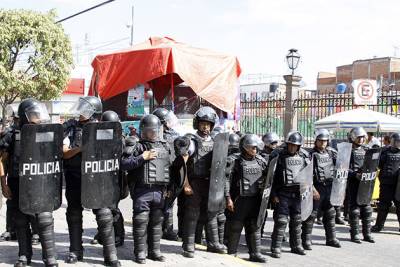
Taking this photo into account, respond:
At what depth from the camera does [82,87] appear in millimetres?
34062

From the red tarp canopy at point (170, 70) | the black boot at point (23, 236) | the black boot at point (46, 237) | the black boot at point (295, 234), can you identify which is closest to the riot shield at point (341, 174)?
the black boot at point (295, 234)

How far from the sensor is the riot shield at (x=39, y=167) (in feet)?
16.3

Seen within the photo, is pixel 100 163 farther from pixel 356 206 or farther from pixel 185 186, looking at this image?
pixel 356 206

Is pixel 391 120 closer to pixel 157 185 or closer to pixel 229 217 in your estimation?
pixel 229 217

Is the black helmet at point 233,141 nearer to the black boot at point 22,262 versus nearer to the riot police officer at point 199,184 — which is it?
the riot police officer at point 199,184

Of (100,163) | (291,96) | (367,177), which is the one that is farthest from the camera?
(291,96)

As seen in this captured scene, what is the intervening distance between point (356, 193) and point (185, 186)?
3.17m

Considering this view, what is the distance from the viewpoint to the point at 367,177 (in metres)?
8.00

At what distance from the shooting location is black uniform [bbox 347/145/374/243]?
788cm

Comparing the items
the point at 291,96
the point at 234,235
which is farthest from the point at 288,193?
the point at 291,96

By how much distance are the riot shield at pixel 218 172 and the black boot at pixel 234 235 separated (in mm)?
336

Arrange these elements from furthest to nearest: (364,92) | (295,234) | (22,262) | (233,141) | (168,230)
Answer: (364,92) → (233,141) → (168,230) → (295,234) → (22,262)

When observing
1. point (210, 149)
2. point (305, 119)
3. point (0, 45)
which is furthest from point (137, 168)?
point (0, 45)

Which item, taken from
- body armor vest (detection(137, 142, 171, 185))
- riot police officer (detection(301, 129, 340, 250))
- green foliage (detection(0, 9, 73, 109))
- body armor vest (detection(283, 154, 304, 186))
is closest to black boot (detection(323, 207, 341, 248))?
riot police officer (detection(301, 129, 340, 250))
